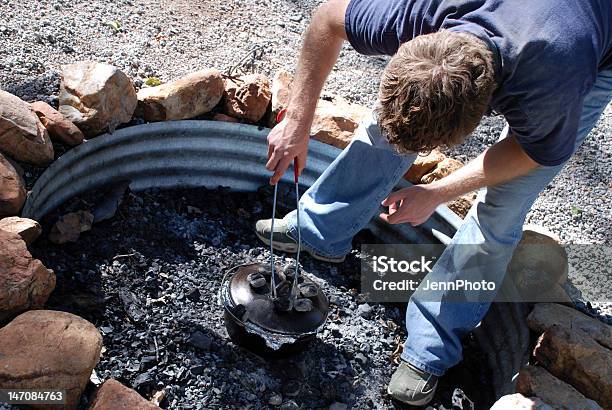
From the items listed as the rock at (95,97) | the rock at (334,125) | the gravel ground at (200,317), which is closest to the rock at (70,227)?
the gravel ground at (200,317)

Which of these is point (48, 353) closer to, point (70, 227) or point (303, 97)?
point (70, 227)

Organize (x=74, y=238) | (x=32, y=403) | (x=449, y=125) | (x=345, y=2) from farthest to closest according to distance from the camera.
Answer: (x=74, y=238)
(x=345, y=2)
(x=32, y=403)
(x=449, y=125)

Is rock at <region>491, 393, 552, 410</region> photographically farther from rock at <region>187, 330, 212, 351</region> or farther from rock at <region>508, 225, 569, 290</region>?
rock at <region>187, 330, 212, 351</region>

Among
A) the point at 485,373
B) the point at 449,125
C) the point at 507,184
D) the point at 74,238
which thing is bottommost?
the point at 485,373

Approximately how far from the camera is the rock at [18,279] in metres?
2.54

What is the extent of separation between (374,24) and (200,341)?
1.44 m

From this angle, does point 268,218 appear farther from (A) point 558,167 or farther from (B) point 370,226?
(A) point 558,167

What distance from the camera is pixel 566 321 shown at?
3047 mm

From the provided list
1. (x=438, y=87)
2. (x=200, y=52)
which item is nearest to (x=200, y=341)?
(x=438, y=87)

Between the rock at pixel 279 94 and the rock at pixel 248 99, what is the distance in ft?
0.13

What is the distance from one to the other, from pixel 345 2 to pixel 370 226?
1456 mm

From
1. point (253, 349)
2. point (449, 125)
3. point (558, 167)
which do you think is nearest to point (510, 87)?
point (449, 125)

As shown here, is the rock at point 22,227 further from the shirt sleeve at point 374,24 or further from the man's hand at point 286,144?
the shirt sleeve at point 374,24

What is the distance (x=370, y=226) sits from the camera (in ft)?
12.5
